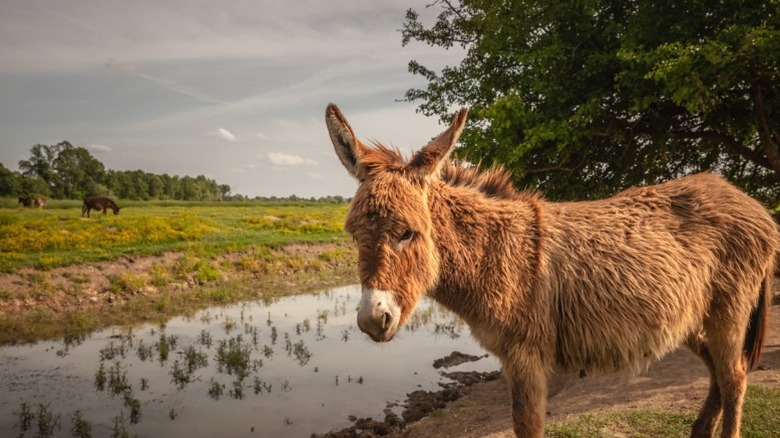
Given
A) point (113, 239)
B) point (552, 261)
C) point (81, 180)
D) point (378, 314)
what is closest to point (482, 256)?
point (552, 261)

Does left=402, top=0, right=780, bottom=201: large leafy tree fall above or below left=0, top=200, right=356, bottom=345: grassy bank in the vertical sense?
above

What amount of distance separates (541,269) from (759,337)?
246 cm

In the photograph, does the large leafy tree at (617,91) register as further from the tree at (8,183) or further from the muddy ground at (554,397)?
the tree at (8,183)

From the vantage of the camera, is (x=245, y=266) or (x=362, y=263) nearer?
(x=362, y=263)

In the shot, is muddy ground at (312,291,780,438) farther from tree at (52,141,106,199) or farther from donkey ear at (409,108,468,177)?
tree at (52,141,106,199)

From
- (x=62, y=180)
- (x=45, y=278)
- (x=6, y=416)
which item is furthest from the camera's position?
(x=62, y=180)

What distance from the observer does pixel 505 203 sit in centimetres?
323

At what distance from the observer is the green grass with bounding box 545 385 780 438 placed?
428cm

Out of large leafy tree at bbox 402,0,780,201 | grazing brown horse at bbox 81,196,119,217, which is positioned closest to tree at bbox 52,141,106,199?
grazing brown horse at bbox 81,196,119,217

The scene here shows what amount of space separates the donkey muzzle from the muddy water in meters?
5.23

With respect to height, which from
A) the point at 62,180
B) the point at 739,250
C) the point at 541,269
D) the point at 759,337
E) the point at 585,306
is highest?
the point at 62,180

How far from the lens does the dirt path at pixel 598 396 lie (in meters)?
5.46

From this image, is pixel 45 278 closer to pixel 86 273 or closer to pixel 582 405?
pixel 86 273

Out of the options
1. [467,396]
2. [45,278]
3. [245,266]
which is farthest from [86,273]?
[467,396]
